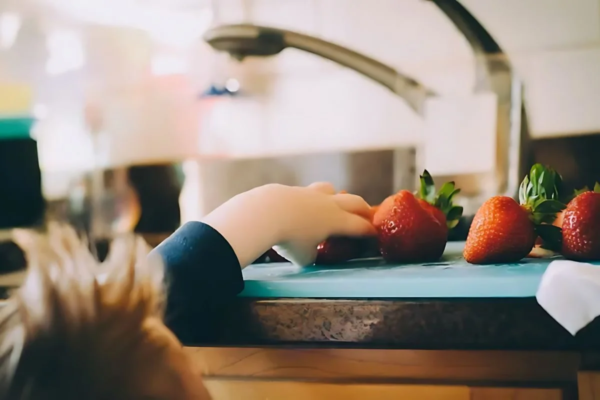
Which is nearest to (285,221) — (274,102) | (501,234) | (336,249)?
(336,249)

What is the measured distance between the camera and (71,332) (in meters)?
0.36

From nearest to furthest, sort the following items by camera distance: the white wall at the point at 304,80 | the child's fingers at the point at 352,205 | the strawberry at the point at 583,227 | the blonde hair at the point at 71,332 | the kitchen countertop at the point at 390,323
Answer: the blonde hair at the point at 71,332 < the kitchen countertop at the point at 390,323 < the strawberry at the point at 583,227 < the child's fingers at the point at 352,205 < the white wall at the point at 304,80

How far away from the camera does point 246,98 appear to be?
993mm

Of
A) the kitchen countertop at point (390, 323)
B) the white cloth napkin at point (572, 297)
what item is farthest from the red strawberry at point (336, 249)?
the white cloth napkin at point (572, 297)

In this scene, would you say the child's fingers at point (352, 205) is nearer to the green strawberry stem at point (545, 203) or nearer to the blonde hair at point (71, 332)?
the green strawberry stem at point (545, 203)

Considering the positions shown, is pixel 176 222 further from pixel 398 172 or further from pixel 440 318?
pixel 440 318

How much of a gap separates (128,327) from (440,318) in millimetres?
245

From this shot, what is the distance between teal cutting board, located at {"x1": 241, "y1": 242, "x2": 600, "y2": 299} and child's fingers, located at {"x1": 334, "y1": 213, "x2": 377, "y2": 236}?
2.0 inches

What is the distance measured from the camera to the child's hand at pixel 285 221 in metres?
0.54

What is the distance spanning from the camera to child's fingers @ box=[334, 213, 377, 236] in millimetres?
639

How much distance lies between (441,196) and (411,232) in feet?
0.35

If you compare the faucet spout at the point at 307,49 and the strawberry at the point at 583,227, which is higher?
the faucet spout at the point at 307,49

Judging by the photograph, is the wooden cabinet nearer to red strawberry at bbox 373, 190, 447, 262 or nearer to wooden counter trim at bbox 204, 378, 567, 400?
wooden counter trim at bbox 204, 378, 567, 400

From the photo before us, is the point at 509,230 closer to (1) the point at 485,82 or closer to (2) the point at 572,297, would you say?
(2) the point at 572,297
